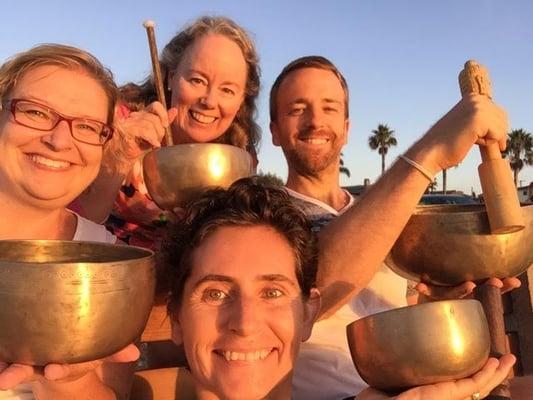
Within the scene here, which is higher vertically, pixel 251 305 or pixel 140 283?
pixel 140 283

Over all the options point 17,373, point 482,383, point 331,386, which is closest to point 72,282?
point 17,373

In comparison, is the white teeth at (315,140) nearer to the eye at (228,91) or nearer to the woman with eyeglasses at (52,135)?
the eye at (228,91)

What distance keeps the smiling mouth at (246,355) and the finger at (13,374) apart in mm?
633

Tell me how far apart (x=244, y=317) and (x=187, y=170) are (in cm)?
51

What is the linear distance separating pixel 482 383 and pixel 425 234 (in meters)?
0.51

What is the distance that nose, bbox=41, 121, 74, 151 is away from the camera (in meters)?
2.15

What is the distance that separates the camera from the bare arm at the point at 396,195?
1950 mm

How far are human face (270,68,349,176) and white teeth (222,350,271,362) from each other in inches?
55.1

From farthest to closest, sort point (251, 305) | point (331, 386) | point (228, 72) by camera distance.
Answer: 1. point (228, 72)
2. point (331, 386)
3. point (251, 305)

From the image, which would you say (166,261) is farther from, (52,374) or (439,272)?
(439,272)

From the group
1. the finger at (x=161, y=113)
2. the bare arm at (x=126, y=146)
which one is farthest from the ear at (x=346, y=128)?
the finger at (x=161, y=113)

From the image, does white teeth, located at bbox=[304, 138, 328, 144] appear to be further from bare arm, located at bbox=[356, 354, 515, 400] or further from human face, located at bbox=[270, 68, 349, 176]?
bare arm, located at bbox=[356, 354, 515, 400]

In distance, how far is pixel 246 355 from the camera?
2.10 metres

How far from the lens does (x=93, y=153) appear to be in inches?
89.4
